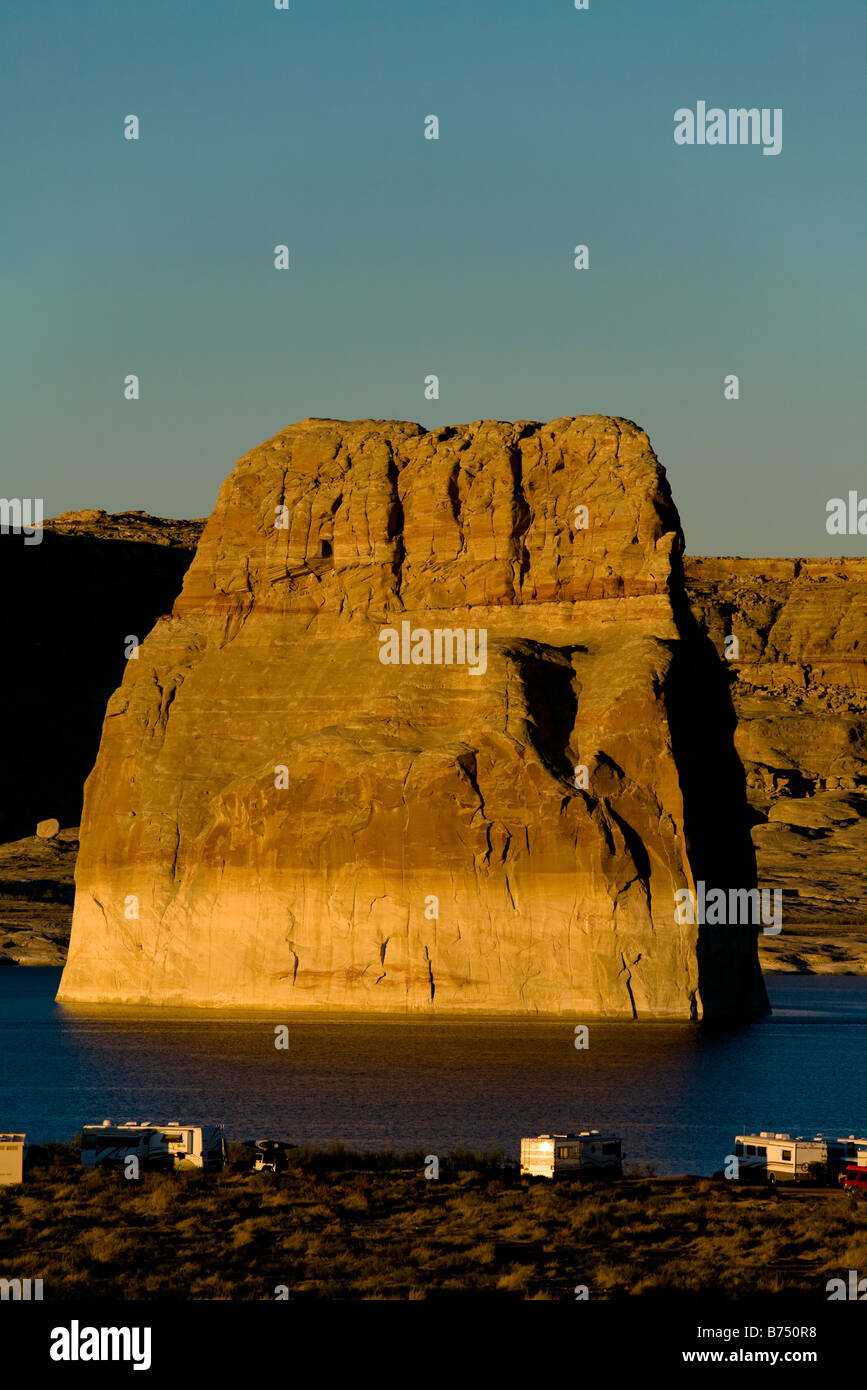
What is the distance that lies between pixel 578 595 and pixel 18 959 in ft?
194

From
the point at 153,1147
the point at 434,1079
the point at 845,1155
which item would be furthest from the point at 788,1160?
the point at 434,1079

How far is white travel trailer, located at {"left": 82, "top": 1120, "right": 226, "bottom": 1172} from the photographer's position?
1496 inches

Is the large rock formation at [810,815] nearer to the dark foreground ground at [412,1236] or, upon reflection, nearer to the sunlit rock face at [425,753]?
the sunlit rock face at [425,753]

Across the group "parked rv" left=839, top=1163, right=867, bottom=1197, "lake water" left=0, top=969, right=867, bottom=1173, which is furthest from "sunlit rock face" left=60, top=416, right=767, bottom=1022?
"parked rv" left=839, top=1163, right=867, bottom=1197

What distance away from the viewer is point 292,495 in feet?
261

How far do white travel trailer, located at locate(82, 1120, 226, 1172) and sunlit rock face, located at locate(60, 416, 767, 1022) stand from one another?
27564 mm

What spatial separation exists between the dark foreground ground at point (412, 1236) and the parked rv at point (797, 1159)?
1049 millimetres

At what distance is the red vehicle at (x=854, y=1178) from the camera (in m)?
36.6

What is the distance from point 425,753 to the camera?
67.7 m

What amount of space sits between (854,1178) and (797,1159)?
3.62 ft
